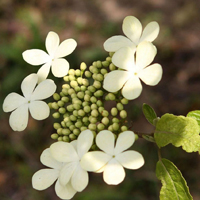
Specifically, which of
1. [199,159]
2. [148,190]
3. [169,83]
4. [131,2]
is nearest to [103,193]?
[148,190]

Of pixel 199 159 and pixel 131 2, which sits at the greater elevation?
pixel 131 2

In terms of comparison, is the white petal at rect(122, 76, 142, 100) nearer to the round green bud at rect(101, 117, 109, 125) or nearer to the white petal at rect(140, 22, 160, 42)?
the round green bud at rect(101, 117, 109, 125)

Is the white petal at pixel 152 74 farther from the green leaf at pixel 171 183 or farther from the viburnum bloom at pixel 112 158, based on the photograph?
the green leaf at pixel 171 183

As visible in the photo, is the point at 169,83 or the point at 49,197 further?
the point at 169,83

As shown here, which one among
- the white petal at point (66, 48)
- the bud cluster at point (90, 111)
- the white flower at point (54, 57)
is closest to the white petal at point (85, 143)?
the bud cluster at point (90, 111)

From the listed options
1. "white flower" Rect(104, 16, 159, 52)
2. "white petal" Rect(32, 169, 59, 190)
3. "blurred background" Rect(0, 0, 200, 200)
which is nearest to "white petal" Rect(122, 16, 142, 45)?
"white flower" Rect(104, 16, 159, 52)

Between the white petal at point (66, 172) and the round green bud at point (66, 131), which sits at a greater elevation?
the round green bud at point (66, 131)

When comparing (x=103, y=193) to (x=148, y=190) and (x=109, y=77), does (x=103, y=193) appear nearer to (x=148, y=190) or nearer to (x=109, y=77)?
(x=148, y=190)
